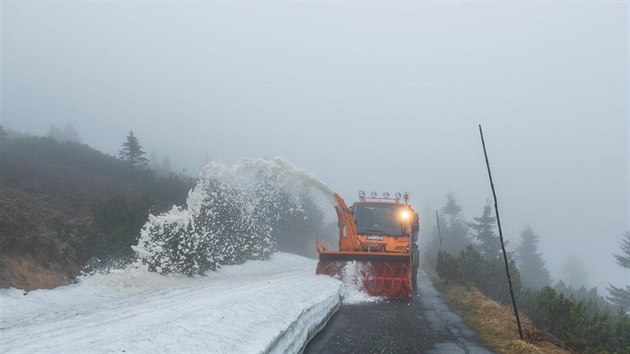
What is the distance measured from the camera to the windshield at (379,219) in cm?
1673

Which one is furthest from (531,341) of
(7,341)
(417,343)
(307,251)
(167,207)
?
(307,251)

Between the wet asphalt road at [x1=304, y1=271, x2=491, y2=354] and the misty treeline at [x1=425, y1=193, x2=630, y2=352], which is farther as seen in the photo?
the misty treeline at [x1=425, y1=193, x2=630, y2=352]

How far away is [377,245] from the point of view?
15500mm

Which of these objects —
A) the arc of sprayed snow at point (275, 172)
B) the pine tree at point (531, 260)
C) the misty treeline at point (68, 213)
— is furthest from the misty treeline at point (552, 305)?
the pine tree at point (531, 260)

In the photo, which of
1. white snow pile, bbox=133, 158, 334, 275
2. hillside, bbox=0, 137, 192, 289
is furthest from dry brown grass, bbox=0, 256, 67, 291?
white snow pile, bbox=133, 158, 334, 275

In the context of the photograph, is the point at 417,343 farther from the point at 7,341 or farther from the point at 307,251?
the point at 307,251

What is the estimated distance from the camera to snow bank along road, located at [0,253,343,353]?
19.1ft

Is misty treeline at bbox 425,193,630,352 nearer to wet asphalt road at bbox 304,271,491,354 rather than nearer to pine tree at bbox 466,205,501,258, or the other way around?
wet asphalt road at bbox 304,271,491,354

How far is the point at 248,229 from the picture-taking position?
88.4ft

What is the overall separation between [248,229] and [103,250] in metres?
12.2

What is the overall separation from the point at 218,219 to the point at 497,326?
1511cm

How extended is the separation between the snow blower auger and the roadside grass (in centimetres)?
180

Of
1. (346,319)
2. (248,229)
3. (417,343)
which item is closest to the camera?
(417,343)

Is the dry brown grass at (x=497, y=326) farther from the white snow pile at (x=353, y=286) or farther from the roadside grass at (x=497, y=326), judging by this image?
the white snow pile at (x=353, y=286)
